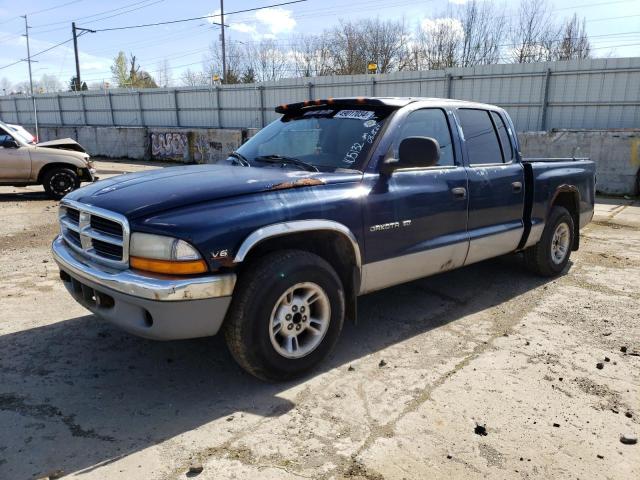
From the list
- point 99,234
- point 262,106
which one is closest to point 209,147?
point 262,106

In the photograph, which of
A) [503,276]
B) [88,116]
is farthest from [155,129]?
[503,276]

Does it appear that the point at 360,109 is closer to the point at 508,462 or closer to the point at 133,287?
the point at 133,287

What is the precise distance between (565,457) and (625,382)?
114 centimetres

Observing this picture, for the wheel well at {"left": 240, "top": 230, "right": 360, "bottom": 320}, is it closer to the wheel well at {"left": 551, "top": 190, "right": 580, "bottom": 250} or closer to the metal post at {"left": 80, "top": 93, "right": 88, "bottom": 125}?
the wheel well at {"left": 551, "top": 190, "right": 580, "bottom": 250}

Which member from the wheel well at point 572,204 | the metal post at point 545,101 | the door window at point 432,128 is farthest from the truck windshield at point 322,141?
the metal post at point 545,101

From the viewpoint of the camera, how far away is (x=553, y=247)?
18.8ft

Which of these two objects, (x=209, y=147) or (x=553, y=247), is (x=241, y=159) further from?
(x=209, y=147)

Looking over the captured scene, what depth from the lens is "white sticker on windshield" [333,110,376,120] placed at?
13.1 feet

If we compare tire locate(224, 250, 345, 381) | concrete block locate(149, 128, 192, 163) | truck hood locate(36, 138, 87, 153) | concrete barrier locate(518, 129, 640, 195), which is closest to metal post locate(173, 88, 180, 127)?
concrete block locate(149, 128, 192, 163)

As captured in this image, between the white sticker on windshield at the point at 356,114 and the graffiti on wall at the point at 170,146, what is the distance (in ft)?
63.2

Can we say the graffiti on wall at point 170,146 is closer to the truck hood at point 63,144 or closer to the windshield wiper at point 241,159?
the truck hood at point 63,144

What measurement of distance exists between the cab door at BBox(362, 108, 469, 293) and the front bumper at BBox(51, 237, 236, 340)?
3.86 ft

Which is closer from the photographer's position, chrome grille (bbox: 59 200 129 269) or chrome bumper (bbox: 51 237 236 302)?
chrome bumper (bbox: 51 237 236 302)

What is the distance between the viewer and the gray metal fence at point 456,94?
13523 millimetres
